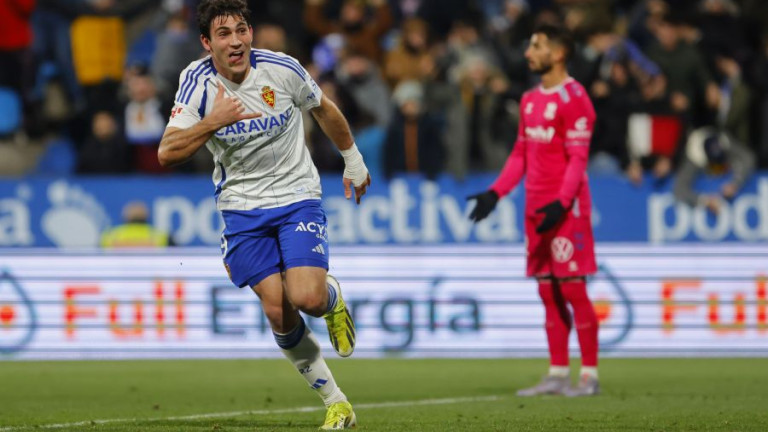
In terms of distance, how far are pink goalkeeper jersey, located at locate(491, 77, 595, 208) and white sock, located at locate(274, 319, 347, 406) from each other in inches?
105

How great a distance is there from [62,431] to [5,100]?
34.6 feet

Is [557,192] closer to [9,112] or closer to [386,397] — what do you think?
[386,397]

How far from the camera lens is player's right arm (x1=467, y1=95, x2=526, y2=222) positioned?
1030 centimetres

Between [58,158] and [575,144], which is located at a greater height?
[575,144]

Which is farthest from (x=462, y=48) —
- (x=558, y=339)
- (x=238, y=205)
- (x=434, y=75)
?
(x=238, y=205)

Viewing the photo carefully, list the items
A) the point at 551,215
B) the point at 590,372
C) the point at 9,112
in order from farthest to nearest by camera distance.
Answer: the point at 9,112
the point at 590,372
the point at 551,215

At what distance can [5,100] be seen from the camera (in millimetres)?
17750

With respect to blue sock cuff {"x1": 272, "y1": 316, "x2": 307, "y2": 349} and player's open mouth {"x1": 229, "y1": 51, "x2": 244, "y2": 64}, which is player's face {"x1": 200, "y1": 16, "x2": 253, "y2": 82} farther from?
blue sock cuff {"x1": 272, "y1": 316, "x2": 307, "y2": 349}

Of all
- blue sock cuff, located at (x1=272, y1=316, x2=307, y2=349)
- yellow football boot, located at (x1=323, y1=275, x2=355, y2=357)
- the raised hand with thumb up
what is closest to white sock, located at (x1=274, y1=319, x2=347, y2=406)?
blue sock cuff, located at (x1=272, y1=316, x2=307, y2=349)

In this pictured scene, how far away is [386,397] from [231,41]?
3.76 m

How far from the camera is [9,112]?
17.7m

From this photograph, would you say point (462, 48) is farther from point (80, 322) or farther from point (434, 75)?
point (80, 322)

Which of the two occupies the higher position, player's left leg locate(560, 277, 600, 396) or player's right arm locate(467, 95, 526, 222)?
player's right arm locate(467, 95, 526, 222)

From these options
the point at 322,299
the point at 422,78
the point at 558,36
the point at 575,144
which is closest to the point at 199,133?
the point at 322,299
